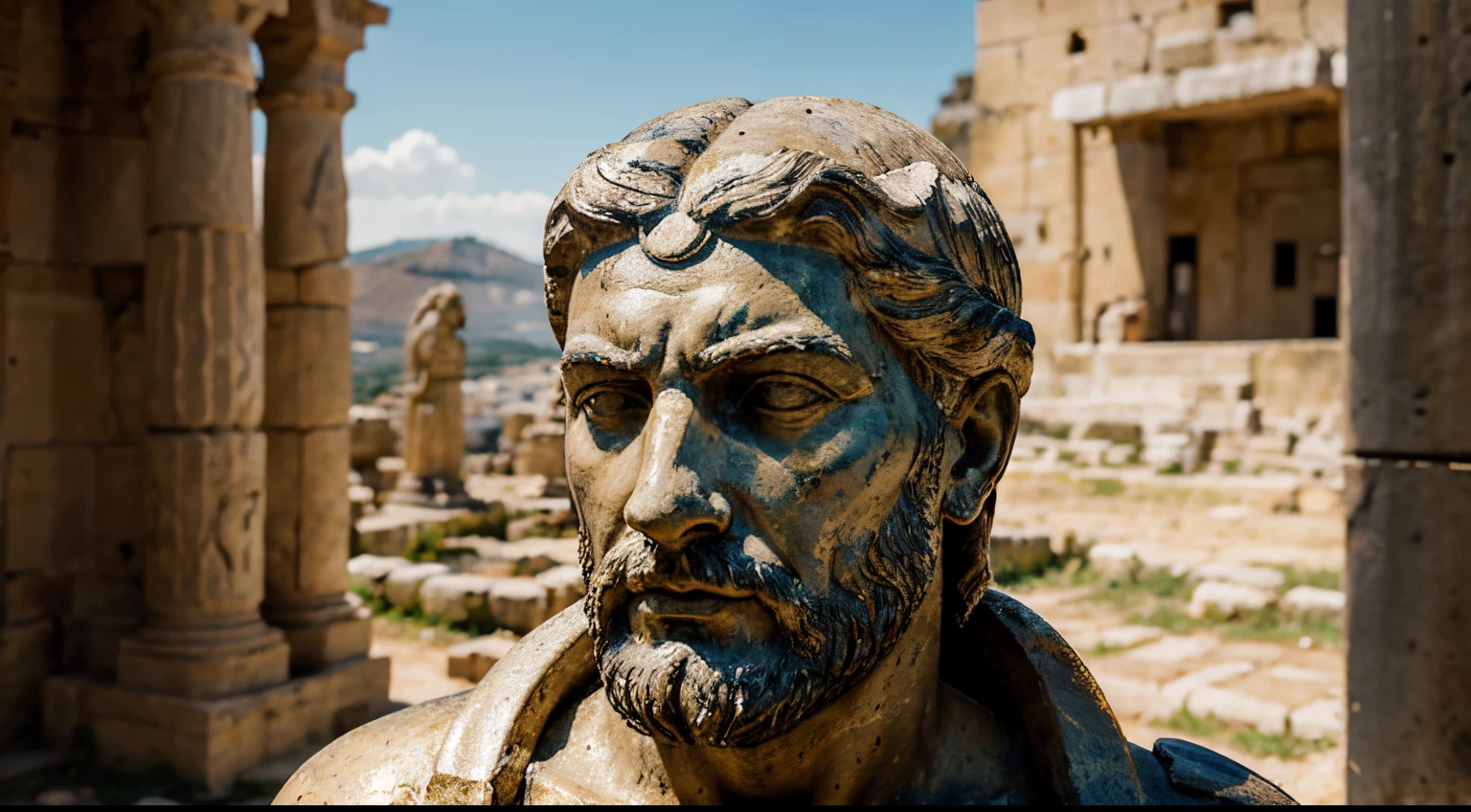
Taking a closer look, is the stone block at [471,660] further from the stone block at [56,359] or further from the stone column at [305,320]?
the stone block at [56,359]

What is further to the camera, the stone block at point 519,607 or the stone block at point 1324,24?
the stone block at point 1324,24

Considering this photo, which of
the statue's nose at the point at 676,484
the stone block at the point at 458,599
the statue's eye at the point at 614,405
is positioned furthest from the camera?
the stone block at the point at 458,599

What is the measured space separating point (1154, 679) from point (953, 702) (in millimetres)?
Answer: 6201

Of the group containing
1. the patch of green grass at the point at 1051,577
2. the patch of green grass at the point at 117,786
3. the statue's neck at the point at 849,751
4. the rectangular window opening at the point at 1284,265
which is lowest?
the patch of green grass at the point at 117,786

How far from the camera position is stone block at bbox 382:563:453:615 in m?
10.0

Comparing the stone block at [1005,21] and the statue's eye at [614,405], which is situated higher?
the stone block at [1005,21]

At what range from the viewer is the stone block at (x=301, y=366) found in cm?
727

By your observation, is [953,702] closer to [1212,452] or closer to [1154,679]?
[1154,679]

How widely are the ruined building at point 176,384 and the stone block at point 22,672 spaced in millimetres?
12

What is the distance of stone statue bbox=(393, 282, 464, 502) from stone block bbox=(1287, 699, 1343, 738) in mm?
10568

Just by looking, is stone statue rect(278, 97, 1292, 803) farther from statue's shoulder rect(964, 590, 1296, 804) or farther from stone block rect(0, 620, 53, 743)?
stone block rect(0, 620, 53, 743)

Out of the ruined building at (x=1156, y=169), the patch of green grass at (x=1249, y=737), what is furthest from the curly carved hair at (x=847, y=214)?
the ruined building at (x=1156, y=169)

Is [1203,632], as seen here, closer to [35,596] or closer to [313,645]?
[313,645]

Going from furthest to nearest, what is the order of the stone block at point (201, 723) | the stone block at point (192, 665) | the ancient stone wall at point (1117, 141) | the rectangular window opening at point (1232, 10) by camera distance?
the ancient stone wall at point (1117, 141)
the rectangular window opening at point (1232, 10)
the stone block at point (192, 665)
the stone block at point (201, 723)
